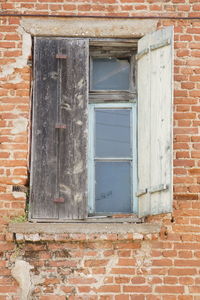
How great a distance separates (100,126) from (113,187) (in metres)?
0.65

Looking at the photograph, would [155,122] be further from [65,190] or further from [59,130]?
[65,190]

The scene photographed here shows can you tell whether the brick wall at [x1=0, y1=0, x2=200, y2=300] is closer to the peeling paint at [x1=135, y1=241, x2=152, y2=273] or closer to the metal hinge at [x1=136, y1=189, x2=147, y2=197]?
the peeling paint at [x1=135, y1=241, x2=152, y2=273]

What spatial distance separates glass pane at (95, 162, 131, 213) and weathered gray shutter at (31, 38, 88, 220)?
0.84ft

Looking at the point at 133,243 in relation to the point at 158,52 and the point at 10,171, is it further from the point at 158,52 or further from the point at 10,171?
the point at 158,52

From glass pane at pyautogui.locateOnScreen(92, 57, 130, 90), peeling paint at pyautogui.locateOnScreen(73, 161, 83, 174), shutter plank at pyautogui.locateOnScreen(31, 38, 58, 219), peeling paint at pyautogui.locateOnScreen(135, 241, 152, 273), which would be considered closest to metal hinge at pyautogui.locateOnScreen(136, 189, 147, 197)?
peeling paint at pyautogui.locateOnScreen(135, 241, 152, 273)

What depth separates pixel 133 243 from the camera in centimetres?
575

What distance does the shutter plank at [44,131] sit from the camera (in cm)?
588

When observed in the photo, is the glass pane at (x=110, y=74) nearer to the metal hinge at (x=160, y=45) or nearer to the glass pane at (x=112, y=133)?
the glass pane at (x=112, y=133)

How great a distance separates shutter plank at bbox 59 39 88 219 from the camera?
5.88 metres

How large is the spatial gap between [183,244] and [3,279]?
67.4 inches

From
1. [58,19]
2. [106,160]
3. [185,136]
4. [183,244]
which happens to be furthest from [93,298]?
[58,19]

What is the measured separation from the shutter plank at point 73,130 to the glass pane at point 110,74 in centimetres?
25

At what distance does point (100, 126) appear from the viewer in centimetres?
627

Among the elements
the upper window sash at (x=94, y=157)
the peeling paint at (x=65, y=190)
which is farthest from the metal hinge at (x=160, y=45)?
the peeling paint at (x=65, y=190)
